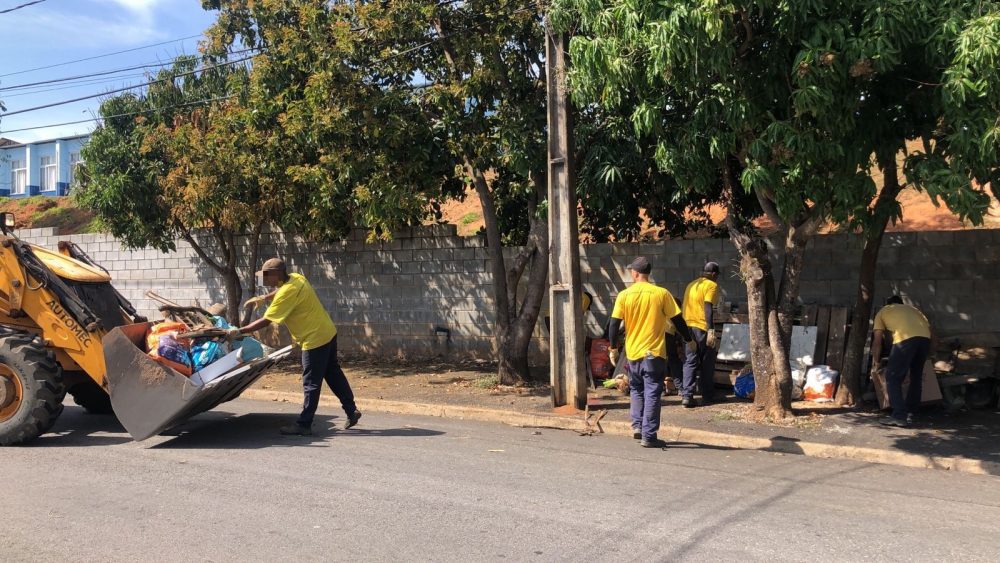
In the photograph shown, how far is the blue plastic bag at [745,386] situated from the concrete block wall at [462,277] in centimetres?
145

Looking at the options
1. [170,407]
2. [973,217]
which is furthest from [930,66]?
[170,407]

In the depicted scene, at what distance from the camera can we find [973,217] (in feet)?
20.4

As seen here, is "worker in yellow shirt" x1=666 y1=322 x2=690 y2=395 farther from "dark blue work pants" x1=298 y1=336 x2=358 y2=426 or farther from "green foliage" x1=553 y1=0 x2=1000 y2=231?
"dark blue work pants" x1=298 y1=336 x2=358 y2=426

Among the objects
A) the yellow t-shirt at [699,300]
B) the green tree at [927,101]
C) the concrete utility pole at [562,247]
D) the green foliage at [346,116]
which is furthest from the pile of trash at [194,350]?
the green tree at [927,101]

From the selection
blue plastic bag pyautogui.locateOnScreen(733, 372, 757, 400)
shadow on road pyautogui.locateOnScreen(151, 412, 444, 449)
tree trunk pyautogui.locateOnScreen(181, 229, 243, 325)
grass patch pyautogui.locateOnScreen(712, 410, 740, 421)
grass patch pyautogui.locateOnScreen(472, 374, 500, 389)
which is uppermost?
tree trunk pyautogui.locateOnScreen(181, 229, 243, 325)

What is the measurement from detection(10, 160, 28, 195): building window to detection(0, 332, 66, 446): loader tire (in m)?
39.4

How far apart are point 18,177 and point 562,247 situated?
137 ft

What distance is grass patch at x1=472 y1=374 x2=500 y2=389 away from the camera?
11.4 m

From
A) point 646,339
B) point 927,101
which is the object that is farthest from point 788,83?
point 646,339

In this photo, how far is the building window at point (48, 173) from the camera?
1597 inches

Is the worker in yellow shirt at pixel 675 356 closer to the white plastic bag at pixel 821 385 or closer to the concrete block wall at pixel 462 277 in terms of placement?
the concrete block wall at pixel 462 277

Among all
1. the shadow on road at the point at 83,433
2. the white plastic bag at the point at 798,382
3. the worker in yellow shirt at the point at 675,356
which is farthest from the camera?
the worker in yellow shirt at the point at 675,356

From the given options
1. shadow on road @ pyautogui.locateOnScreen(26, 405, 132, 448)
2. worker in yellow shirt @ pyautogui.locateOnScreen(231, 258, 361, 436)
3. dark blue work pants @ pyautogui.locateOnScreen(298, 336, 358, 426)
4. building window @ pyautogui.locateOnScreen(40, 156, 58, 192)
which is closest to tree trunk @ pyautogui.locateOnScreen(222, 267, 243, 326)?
shadow on road @ pyautogui.locateOnScreen(26, 405, 132, 448)

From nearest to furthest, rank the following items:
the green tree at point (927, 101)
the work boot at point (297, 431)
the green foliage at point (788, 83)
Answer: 1. the green tree at point (927, 101)
2. the green foliage at point (788, 83)
3. the work boot at point (297, 431)
